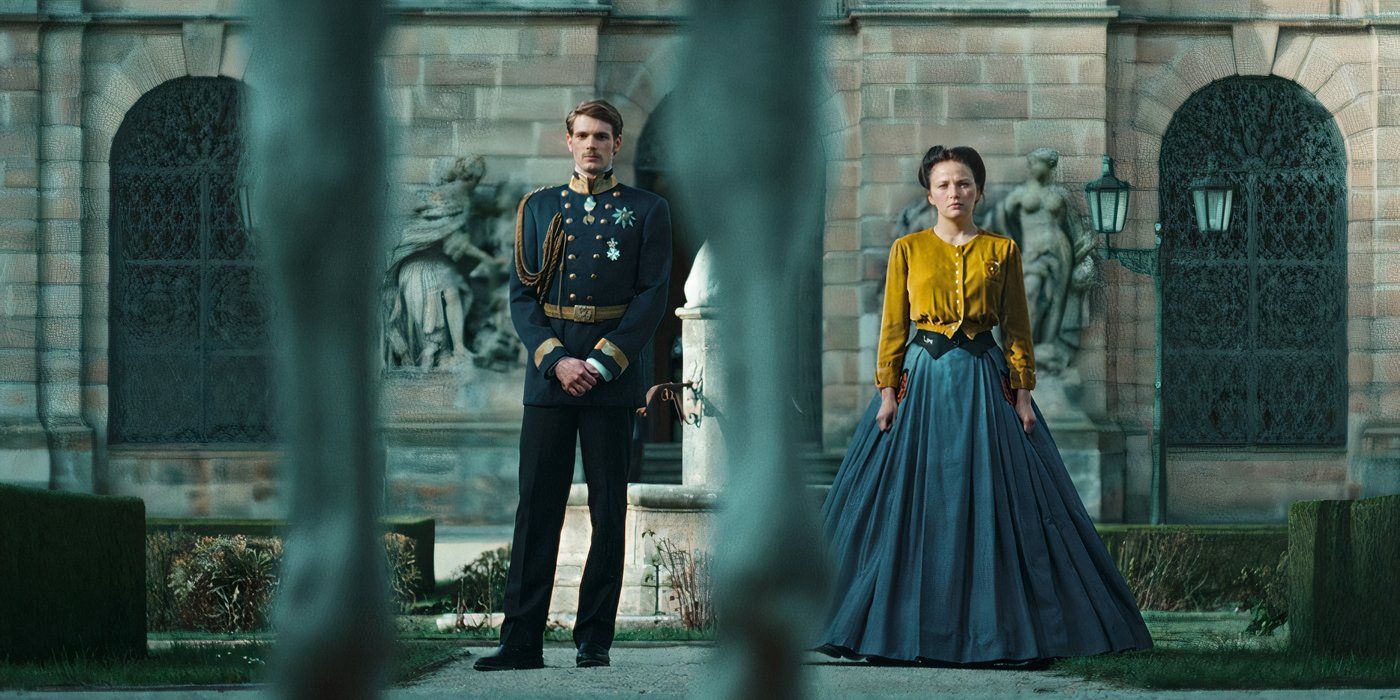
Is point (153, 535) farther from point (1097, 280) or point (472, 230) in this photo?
point (1097, 280)

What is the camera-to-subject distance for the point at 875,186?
55.9ft

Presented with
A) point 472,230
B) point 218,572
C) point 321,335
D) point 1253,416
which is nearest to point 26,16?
point 472,230

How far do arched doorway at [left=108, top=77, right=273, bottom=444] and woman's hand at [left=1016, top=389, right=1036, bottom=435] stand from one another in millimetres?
12541

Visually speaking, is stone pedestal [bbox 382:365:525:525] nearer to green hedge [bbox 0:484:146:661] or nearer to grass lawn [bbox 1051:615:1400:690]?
green hedge [bbox 0:484:146:661]

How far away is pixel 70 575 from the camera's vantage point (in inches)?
233

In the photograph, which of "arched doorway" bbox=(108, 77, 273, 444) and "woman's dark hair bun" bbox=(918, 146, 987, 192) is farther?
"arched doorway" bbox=(108, 77, 273, 444)

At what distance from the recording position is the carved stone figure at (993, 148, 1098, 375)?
16.5 m

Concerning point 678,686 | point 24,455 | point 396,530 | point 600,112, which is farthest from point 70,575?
point 24,455

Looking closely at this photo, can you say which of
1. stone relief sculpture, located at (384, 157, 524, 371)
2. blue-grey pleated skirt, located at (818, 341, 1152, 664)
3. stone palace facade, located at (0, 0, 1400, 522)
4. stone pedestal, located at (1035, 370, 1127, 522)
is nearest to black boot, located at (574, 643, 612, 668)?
blue-grey pleated skirt, located at (818, 341, 1152, 664)

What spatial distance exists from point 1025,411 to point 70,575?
3101 millimetres

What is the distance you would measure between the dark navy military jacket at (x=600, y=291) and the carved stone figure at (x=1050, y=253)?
11.2 metres

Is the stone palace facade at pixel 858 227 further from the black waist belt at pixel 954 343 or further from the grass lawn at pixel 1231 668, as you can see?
the grass lawn at pixel 1231 668

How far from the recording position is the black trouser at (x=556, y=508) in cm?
Answer: 554

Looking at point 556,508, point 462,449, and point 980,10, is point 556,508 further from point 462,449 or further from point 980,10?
point 980,10
